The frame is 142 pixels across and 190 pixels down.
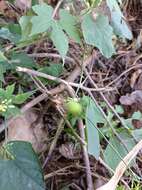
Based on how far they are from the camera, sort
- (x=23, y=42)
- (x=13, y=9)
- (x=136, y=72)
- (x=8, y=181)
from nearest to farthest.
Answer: (x=8, y=181) < (x=23, y=42) < (x=13, y=9) < (x=136, y=72)

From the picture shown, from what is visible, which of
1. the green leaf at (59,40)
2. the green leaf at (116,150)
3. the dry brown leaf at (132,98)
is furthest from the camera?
the dry brown leaf at (132,98)

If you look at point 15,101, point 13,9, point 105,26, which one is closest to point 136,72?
point 13,9

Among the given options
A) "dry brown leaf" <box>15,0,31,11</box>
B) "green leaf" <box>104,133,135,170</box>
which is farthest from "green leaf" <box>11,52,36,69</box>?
"dry brown leaf" <box>15,0,31,11</box>

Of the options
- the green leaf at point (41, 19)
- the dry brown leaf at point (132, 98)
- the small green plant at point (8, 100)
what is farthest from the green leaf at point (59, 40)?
the dry brown leaf at point (132, 98)

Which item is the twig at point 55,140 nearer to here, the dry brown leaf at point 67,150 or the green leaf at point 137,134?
the dry brown leaf at point 67,150

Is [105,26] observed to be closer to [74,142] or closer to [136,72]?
[74,142]

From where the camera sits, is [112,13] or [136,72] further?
[136,72]
